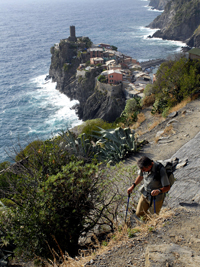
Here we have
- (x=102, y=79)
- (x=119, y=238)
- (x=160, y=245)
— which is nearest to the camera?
(x=160, y=245)

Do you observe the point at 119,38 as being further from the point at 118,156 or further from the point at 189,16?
the point at 118,156

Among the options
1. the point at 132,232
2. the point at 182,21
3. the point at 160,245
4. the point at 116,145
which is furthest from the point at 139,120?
the point at 182,21

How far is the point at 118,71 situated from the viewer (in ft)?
150

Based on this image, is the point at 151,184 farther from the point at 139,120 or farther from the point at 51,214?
the point at 139,120

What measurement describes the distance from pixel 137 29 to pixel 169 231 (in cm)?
12050

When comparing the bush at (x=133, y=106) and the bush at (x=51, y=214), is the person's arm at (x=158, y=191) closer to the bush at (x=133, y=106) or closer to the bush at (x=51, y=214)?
the bush at (x=51, y=214)

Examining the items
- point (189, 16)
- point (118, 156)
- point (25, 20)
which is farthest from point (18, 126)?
point (25, 20)

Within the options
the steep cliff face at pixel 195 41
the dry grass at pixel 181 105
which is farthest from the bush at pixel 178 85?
the steep cliff face at pixel 195 41

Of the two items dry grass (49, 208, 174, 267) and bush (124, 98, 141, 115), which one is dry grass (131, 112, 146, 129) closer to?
bush (124, 98, 141, 115)

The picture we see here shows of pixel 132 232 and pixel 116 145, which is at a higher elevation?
pixel 132 232

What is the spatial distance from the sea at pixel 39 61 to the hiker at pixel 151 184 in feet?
13.5

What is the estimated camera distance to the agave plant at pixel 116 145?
948 cm

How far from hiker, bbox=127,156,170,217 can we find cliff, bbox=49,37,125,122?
3778 centimetres

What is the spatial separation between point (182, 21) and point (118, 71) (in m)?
60.4
